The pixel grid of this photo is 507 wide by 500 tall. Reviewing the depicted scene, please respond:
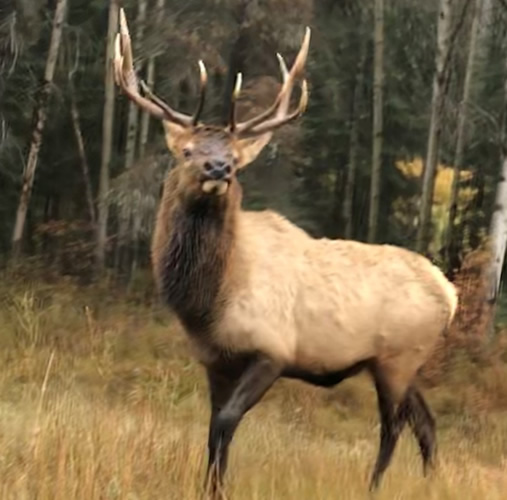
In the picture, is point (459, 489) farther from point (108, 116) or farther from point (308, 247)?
point (108, 116)

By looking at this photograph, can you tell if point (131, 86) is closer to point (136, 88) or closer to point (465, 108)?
point (136, 88)

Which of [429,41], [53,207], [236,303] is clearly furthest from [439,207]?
[236,303]

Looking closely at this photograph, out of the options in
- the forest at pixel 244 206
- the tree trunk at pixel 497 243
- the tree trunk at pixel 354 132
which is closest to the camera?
the forest at pixel 244 206

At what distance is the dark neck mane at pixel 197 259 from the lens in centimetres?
691

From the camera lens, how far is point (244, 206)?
16.0m

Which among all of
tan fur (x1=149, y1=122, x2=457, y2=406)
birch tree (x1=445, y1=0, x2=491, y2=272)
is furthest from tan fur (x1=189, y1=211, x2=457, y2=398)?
birch tree (x1=445, y1=0, x2=491, y2=272)

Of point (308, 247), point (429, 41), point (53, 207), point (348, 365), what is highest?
point (429, 41)

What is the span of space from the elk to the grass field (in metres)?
0.30

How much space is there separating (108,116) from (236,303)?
13.5 metres

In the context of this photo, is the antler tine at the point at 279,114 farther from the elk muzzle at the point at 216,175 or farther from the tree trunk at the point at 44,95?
the tree trunk at the point at 44,95

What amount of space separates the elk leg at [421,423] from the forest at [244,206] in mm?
215

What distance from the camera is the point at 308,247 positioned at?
7688 mm

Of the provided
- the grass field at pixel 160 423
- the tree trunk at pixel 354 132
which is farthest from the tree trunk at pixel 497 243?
the tree trunk at pixel 354 132

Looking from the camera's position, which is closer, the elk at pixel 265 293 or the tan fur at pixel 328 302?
the elk at pixel 265 293
